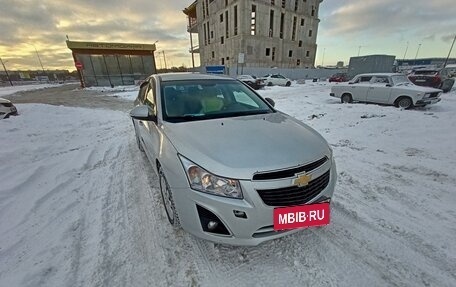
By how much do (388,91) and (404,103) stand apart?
0.77 m

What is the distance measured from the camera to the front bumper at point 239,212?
172 centimetres

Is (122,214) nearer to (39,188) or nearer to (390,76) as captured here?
(39,188)

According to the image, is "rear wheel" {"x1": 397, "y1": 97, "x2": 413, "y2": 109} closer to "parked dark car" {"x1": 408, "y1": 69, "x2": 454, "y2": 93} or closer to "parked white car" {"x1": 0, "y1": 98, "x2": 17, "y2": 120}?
"parked dark car" {"x1": 408, "y1": 69, "x2": 454, "y2": 93}

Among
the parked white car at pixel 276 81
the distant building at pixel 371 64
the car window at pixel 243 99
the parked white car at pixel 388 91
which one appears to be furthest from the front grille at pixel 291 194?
the distant building at pixel 371 64

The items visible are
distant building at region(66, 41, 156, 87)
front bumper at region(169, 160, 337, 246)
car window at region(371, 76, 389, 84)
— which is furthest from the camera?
distant building at region(66, 41, 156, 87)

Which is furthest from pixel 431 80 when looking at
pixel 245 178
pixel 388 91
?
pixel 245 178

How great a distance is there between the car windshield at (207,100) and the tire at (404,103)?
8.60m

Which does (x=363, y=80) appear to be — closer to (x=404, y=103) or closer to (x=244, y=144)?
(x=404, y=103)

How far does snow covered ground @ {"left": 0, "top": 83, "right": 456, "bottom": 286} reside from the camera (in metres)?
1.92

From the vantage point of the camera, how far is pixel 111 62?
32.1m

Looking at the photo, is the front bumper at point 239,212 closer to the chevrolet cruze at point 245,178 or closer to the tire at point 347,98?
the chevrolet cruze at point 245,178

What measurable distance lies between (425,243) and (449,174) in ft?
6.92

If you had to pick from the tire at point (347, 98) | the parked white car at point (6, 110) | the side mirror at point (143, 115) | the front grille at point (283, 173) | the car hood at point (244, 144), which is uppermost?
the side mirror at point (143, 115)

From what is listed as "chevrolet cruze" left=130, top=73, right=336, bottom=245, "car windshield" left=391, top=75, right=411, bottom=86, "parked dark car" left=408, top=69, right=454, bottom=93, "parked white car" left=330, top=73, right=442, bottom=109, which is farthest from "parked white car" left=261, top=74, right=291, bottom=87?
"chevrolet cruze" left=130, top=73, right=336, bottom=245
